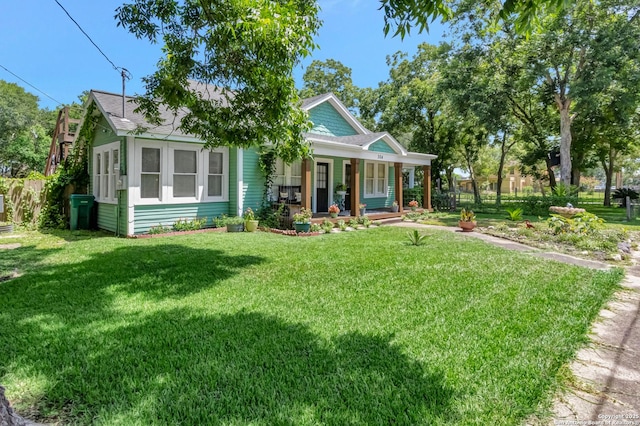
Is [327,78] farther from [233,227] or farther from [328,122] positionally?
[233,227]

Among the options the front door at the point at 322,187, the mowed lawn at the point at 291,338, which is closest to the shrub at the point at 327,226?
the front door at the point at 322,187

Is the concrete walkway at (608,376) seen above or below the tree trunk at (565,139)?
below

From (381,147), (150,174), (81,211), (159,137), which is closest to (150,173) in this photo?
(150,174)

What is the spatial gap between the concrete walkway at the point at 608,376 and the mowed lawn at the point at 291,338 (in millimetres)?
119

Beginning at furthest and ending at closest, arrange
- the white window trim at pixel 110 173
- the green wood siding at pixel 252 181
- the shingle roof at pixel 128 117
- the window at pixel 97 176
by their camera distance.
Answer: the green wood siding at pixel 252 181 < the window at pixel 97 176 < the white window trim at pixel 110 173 < the shingle roof at pixel 128 117

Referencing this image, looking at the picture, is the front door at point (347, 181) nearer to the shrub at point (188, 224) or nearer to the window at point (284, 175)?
the window at point (284, 175)

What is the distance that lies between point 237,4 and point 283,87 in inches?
55.1

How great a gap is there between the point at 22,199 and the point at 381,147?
12.6 m

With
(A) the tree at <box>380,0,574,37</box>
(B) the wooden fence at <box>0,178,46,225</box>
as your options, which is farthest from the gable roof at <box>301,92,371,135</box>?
(A) the tree at <box>380,0,574,37</box>

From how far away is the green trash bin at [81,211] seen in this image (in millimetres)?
10914

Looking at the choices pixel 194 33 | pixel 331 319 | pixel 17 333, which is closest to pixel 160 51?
pixel 194 33

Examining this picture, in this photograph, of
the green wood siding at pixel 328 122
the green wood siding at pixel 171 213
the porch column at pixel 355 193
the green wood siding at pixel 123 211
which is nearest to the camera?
the green wood siding at pixel 123 211

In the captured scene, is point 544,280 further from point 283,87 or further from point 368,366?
point 283,87

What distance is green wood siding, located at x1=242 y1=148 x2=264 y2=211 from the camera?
37.4ft
